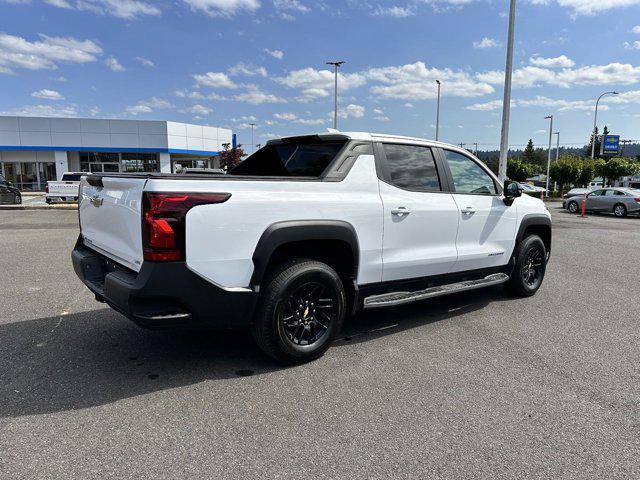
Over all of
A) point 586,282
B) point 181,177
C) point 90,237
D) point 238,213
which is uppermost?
point 181,177

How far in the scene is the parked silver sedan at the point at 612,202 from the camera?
22.3 m

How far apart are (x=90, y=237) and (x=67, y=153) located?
37465mm

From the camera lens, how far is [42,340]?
14.6 ft

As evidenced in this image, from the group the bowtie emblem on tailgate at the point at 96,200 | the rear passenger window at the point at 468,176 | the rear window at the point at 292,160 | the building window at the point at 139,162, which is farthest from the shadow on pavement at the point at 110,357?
the building window at the point at 139,162

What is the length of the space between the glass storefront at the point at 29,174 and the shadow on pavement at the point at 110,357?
37.2 metres

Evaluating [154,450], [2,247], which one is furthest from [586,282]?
[2,247]

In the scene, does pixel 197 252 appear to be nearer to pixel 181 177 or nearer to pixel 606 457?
pixel 181 177

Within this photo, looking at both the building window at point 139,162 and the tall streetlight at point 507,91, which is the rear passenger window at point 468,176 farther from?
the building window at point 139,162

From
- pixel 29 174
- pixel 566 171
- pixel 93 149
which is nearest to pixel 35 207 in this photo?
pixel 93 149

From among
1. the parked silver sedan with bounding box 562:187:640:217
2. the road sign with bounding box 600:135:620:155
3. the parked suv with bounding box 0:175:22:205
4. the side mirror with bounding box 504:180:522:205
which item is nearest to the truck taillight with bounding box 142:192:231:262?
the side mirror with bounding box 504:180:522:205

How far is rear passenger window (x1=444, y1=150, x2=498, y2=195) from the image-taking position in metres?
5.18

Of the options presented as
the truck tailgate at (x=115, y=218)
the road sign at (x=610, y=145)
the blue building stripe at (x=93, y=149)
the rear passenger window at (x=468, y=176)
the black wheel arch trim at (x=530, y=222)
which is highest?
the road sign at (x=610, y=145)

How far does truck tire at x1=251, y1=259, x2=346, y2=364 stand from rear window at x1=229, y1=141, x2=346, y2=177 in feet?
3.34

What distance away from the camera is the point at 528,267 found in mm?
6270
